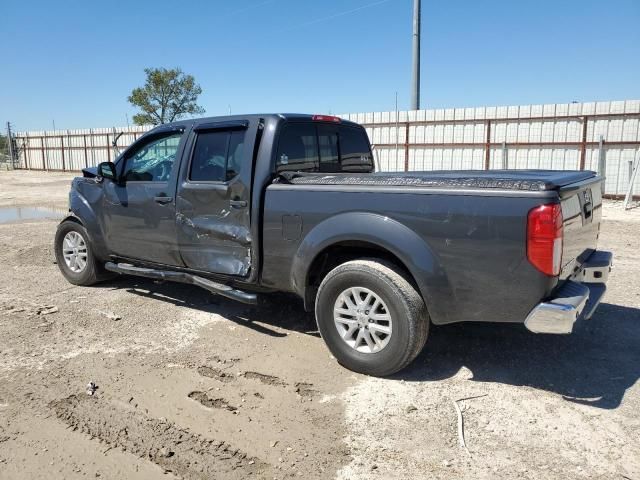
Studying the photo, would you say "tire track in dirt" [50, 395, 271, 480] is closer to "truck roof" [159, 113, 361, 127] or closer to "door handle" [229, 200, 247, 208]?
"door handle" [229, 200, 247, 208]

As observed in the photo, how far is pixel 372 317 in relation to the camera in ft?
12.3

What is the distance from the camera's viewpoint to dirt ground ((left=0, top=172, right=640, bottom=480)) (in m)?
2.81

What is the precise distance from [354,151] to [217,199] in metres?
1.63

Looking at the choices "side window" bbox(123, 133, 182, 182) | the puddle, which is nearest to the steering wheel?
"side window" bbox(123, 133, 182, 182)

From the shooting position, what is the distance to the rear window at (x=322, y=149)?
4.55m

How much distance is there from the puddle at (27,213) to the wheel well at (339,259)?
10267 millimetres

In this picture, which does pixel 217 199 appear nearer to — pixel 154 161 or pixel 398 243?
pixel 154 161

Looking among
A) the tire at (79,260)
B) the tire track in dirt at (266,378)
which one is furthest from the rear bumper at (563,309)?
the tire at (79,260)

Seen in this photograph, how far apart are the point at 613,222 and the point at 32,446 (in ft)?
35.9

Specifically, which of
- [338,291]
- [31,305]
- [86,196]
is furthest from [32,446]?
[86,196]

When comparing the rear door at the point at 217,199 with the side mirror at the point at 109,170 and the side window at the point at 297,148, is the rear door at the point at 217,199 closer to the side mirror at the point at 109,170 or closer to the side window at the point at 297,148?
the side window at the point at 297,148

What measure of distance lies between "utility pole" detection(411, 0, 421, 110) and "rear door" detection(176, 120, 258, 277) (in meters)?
14.4

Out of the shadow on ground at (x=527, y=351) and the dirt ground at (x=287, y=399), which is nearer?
the dirt ground at (x=287, y=399)

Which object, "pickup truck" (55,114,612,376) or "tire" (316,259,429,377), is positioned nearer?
"pickup truck" (55,114,612,376)
